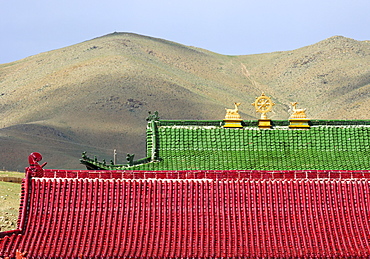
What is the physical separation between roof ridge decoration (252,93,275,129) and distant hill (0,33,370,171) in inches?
2600

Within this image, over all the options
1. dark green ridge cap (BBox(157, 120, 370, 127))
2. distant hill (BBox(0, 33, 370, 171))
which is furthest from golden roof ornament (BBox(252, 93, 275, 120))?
distant hill (BBox(0, 33, 370, 171))

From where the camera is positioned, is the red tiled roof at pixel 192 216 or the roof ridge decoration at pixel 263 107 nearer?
the red tiled roof at pixel 192 216

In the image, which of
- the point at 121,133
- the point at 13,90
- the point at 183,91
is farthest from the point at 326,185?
the point at 13,90

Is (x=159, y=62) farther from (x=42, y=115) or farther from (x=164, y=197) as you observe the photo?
(x=164, y=197)

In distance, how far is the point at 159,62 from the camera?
18675 cm

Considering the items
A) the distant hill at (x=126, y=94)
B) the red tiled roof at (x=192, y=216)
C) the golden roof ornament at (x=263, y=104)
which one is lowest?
the red tiled roof at (x=192, y=216)

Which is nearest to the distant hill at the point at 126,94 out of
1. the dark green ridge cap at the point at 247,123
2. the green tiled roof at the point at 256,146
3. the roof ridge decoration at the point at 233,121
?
the dark green ridge cap at the point at 247,123

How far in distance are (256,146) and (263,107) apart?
121 inches

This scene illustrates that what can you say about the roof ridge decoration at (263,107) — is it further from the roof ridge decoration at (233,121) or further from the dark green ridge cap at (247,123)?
the roof ridge decoration at (233,121)

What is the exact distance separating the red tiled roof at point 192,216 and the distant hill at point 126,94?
7693 cm

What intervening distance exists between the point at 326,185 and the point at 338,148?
445 inches

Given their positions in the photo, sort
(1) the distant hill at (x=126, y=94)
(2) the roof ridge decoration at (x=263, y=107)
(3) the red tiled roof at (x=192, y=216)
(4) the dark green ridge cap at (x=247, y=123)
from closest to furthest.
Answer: (3) the red tiled roof at (x=192, y=216), (2) the roof ridge decoration at (x=263, y=107), (4) the dark green ridge cap at (x=247, y=123), (1) the distant hill at (x=126, y=94)

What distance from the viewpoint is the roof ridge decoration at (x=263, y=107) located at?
112 ft

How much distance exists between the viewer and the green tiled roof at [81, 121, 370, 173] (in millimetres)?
32438
